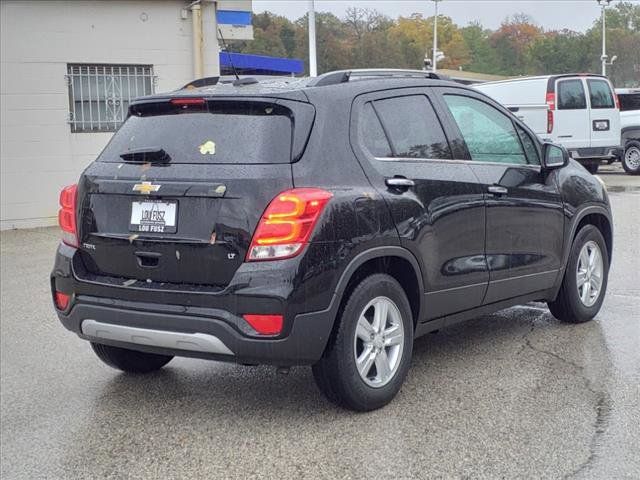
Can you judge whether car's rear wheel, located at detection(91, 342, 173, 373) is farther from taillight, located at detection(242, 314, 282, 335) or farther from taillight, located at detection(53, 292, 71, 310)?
taillight, located at detection(242, 314, 282, 335)

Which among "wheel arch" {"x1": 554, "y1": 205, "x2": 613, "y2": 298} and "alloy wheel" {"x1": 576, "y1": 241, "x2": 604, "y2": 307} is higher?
"wheel arch" {"x1": 554, "y1": 205, "x2": 613, "y2": 298}

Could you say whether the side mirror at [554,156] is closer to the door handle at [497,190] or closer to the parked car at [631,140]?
the door handle at [497,190]

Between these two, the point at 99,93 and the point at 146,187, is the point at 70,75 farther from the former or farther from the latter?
the point at 146,187

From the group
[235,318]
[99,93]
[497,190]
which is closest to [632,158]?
[99,93]

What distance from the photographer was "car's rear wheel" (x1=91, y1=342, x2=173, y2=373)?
207 inches

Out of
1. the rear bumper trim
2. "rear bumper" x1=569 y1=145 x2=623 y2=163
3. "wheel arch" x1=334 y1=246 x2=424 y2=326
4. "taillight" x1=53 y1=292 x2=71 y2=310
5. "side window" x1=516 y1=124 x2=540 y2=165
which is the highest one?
"side window" x1=516 y1=124 x2=540 y2=165

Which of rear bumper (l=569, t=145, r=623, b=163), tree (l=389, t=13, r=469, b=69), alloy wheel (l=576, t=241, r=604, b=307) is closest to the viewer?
alloy wheel (l=576, t=241, r=604, b=307)

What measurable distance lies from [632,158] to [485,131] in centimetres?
1572

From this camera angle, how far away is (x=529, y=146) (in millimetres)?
6020

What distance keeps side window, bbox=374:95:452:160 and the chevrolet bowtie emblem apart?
1.35 meters

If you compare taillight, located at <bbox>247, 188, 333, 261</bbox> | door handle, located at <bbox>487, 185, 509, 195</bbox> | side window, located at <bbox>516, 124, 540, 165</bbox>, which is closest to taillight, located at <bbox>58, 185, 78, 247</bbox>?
taillight, located at <bbox>247, 188, 333, 261</bbox>

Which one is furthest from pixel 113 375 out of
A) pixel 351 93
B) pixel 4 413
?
pixel 351 93

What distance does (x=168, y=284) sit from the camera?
4.35 meters

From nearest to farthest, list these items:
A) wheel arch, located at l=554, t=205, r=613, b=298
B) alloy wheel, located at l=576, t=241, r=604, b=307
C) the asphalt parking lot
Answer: the asphalt parking lot < wheel arch, located at l=554, t=205, r=613, b=298 < alloy wheel, located at l=576, t=241, r=604, b=307
